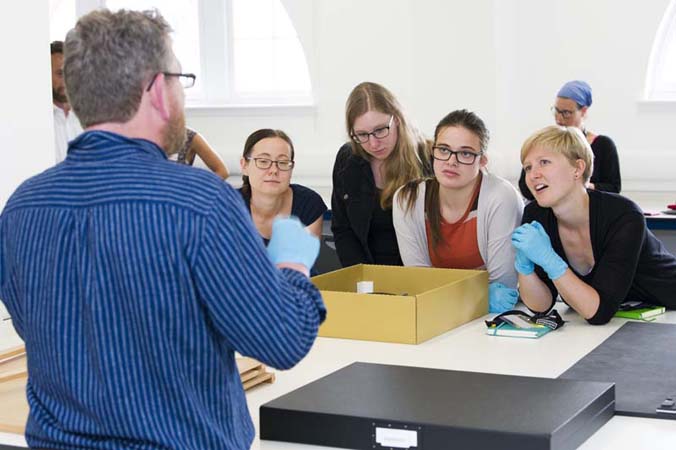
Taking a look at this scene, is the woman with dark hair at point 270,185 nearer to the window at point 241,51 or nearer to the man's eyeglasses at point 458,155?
the man's eyeglasses at point 458,155

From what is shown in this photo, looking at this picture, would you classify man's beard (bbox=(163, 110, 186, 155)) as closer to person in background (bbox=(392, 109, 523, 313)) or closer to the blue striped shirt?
the blue striped shirt

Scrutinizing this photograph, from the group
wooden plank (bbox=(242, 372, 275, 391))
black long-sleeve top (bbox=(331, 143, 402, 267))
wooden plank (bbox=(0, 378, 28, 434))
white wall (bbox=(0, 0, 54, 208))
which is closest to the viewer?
wooden plank (bbox=(0, 378, 28, 434))

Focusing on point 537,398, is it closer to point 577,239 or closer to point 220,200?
point 220,200

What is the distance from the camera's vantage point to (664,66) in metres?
6.21

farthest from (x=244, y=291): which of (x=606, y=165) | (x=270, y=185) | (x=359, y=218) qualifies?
(x=606, y=165)

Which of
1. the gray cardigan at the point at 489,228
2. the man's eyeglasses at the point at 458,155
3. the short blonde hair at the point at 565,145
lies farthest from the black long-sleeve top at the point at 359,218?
the short blonde hair at the point at 565,145

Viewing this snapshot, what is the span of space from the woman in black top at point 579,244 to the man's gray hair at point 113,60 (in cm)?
153

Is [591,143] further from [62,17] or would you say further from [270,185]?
[62,17]

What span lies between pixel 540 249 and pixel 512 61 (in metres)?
3.85

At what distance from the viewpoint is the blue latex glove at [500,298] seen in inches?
111

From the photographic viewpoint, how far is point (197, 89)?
748cm

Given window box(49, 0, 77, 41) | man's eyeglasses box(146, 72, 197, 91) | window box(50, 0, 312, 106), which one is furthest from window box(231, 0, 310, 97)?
man's eyeglasses box(146, 72, 197, 91)

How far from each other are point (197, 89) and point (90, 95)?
630 centimetres

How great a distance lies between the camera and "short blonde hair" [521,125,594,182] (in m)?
2.71
